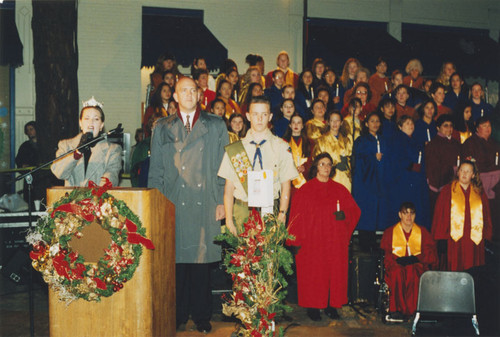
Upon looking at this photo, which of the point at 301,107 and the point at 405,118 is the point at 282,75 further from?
the point at 405,118

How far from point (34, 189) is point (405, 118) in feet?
19.2

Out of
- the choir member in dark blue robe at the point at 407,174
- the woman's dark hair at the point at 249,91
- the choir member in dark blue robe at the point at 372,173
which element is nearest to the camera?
the choir member in dark blue robe at the point at 372,173

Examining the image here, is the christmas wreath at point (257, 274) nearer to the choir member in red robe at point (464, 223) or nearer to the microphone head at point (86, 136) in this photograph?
the microphone head at point (86, 136)

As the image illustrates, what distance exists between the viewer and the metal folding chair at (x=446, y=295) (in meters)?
6.02

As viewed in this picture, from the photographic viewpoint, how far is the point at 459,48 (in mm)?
16812

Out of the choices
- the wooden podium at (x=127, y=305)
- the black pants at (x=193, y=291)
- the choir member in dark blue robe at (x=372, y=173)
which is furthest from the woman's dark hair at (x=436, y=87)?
the wooden podium at (x=127, y=305)

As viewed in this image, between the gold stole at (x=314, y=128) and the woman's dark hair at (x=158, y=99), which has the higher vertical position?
the woman's dark hair at (x=158, y=99)

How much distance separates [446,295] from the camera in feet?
19.9

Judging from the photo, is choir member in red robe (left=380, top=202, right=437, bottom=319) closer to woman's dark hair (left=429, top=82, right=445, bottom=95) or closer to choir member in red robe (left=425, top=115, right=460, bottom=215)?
choir member in red robe (left=425, top=115, right=460, bottom=215)

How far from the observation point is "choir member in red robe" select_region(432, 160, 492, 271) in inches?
289

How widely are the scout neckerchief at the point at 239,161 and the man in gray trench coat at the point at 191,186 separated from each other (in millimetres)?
181

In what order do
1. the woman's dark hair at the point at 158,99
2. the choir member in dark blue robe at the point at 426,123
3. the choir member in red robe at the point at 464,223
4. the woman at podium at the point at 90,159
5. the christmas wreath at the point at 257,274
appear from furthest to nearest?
1. the woman's dark hair at the point at 158,99
2. the choir member in dark blue robe at the point at 426,123
3. the choir member in red robe at the point at 464,223
4. the woman at podium at the point at 90,159
5. the christmas wreath at the point at 257,274

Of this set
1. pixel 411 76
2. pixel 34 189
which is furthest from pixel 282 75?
pixel 34 189

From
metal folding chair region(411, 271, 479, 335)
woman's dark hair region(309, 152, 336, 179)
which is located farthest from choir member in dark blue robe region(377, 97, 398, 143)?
metal folding chair region(411, 271, 479, 335)
